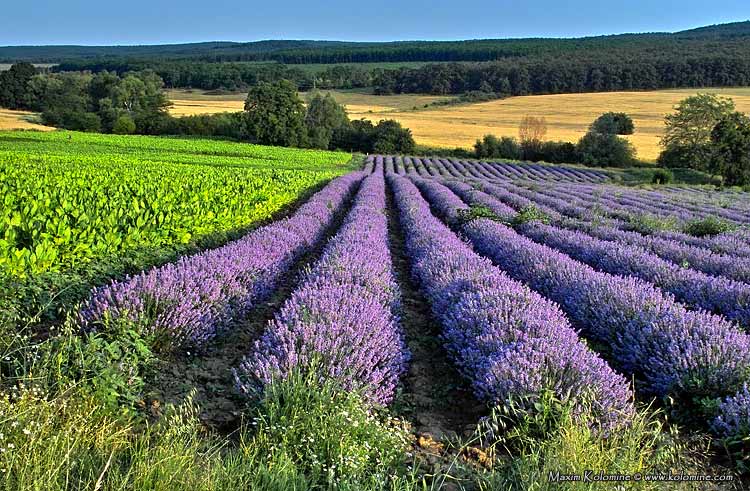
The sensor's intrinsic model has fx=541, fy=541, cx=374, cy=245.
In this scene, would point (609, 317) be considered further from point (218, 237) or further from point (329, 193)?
point (329, 193)

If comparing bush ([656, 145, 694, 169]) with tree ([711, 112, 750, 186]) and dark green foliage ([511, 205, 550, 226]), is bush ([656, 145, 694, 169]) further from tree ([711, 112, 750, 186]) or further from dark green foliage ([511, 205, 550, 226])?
dark green foliage ([511, 205, 550, 226])

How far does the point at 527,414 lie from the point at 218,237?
317 inches

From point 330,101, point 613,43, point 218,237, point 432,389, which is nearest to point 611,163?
point 330,101

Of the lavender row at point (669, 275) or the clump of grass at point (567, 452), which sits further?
the lavender row at point (669, 275)

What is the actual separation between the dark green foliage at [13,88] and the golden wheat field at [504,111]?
83.5 ft

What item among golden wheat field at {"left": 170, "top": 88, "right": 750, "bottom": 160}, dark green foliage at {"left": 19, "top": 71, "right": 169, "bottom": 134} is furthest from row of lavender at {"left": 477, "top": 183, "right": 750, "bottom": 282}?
dark green foliage at {"left": 19, "top": 71, "right": 169, "bottom": 134}

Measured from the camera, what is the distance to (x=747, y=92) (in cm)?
9444

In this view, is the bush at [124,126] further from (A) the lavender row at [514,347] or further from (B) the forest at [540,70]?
(A) the lavender row at [514,347]

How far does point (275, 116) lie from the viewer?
67938 mm

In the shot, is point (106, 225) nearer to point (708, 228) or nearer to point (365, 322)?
point (365, 322)

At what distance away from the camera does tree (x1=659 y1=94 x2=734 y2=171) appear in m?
60.4

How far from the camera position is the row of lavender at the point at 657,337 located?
3764mm

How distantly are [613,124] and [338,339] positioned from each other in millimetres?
73654

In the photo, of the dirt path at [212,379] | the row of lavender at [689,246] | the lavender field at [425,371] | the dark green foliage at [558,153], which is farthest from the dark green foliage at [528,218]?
the dark green foliage at [558,153]
